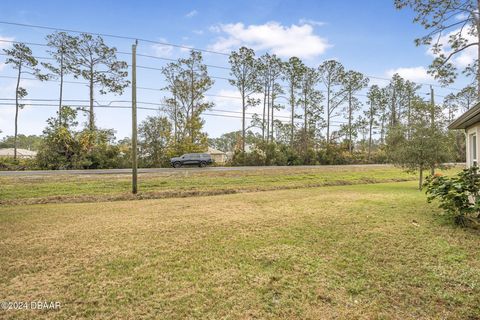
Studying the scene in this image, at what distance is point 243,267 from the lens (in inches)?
136

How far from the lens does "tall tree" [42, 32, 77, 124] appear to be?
23.1 meters

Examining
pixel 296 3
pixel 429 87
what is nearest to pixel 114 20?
pixel 296 3

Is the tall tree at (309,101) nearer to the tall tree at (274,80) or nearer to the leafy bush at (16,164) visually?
the tall tree at (274,80)

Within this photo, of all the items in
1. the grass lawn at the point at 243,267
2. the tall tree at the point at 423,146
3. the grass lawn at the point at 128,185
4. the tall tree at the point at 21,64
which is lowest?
the grass lawn at the point at 243,267

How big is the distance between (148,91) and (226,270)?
24100 millimetres

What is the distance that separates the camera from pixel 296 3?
12.7 metres

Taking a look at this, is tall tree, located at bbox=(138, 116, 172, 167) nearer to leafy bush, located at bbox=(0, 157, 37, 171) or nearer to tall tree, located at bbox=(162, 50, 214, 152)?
tall tree, located at bbox=(162, 50, 214, 152)

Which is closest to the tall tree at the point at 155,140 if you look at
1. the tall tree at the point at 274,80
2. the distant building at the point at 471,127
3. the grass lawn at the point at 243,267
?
the tall tree at the point at 274,80

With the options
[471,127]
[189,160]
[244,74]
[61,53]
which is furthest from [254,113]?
[471,127]

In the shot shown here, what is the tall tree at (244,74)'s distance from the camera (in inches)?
1176

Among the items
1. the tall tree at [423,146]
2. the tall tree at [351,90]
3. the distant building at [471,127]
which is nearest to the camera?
the distant building at [471,127]

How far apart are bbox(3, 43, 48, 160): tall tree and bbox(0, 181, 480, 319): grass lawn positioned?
24003 mm

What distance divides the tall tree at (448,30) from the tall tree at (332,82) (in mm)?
23853

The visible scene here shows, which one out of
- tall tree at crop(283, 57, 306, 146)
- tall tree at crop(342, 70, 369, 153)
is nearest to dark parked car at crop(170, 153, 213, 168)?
tall tree at crop(283, 57, 306, 146)
